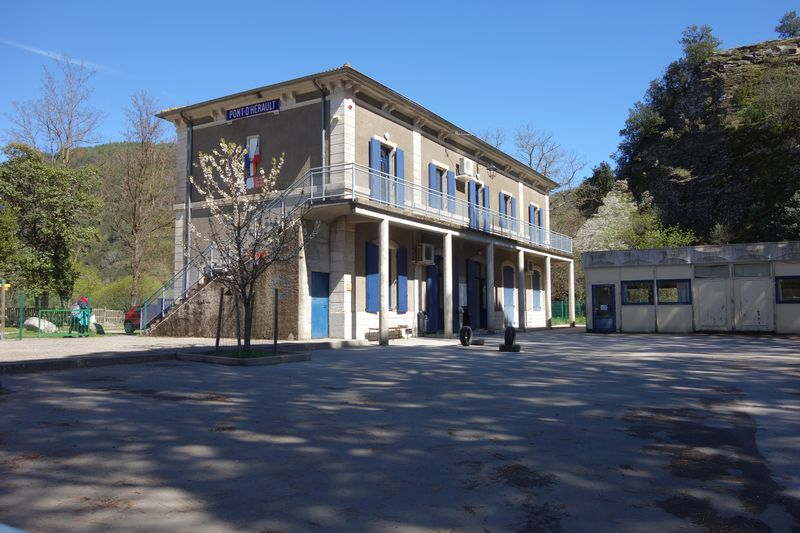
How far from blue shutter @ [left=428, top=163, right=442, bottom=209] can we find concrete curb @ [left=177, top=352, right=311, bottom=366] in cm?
1035

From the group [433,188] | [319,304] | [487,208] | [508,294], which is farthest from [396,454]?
[508,294]

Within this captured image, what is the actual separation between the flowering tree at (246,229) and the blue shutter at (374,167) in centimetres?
215

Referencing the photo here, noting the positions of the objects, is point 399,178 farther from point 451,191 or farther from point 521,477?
point 521,477

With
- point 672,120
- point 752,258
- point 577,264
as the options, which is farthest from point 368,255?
point 672,120

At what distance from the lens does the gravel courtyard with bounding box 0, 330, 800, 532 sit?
3.12 meters

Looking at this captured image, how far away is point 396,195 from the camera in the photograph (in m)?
18.7

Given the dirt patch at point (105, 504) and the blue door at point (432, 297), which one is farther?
the blue door at point (432, 297)

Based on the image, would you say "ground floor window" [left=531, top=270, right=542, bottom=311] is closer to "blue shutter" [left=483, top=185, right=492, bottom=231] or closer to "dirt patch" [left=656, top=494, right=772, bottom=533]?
"blue shutter" [left=483, top=185, right=492, bottom=231]

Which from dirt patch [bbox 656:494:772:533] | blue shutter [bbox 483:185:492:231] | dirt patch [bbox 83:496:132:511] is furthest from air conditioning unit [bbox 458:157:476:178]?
dirt patch [bbox 83:496:132:511]

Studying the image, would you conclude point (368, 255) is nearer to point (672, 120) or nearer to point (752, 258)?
point (752, 258)

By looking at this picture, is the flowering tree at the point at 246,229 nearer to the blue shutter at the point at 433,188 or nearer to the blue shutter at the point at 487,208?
the blue shutter at the point at 433,188

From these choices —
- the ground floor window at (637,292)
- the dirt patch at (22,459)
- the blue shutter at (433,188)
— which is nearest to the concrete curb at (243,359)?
the dirt patch at (22,459)

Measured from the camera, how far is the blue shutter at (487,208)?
24.1 m

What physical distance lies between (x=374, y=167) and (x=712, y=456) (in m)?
15.0
